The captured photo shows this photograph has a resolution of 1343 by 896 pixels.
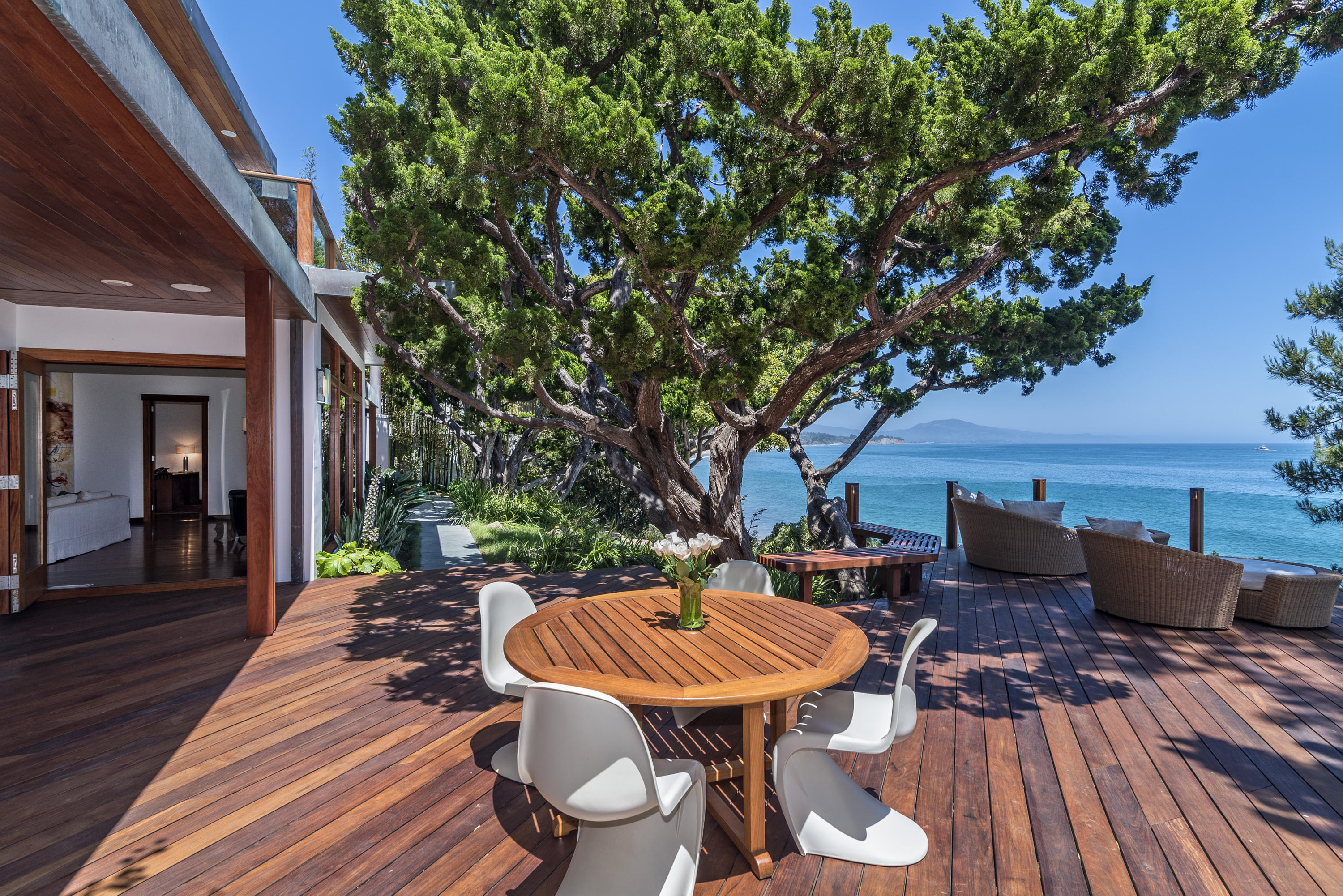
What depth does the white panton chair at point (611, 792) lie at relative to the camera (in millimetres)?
1626

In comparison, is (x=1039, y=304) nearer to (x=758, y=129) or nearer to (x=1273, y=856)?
(x=758, y=129)

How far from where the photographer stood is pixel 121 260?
4000 millimetres

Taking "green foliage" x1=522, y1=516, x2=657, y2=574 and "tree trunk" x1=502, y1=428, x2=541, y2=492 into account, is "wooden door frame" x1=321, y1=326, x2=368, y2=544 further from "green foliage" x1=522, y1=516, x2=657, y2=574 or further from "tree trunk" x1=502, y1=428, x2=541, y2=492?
"tree trunk" x1=502, y1=428, x2=541, y2=492

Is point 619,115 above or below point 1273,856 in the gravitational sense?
above

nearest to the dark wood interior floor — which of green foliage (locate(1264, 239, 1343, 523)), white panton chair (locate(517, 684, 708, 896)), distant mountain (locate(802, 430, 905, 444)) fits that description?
white panton chair (locate(517, 684, 708, 896))

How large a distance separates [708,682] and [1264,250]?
4381 centimetres

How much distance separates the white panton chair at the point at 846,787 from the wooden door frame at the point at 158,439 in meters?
10.8

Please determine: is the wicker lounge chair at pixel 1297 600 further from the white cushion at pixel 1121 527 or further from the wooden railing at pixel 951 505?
the wooden railing at pixel 951 505

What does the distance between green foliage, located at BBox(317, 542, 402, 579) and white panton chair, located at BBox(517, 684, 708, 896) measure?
16.7 feet

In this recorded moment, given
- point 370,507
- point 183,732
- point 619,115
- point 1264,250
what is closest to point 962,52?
point 619,115

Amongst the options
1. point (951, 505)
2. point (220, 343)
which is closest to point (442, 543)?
point (220, 343)

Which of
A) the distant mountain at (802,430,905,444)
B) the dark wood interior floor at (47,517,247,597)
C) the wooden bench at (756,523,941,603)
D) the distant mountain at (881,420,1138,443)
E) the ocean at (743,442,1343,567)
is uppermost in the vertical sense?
the distant mountain at (881,420,1138,443)

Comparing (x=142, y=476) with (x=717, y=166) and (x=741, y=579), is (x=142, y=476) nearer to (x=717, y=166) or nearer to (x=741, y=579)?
(x=717, y=166)

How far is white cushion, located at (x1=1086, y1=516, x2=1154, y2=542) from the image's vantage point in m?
5.74
